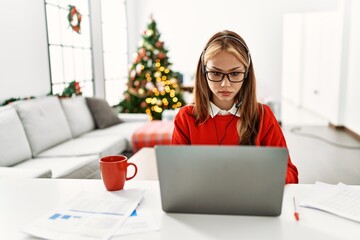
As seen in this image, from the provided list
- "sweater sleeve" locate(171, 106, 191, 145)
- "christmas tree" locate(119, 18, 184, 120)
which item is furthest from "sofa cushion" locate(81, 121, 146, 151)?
"sweater sleeve" locate(171, 106, 191, 145)

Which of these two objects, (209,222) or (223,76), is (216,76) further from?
(209,222)

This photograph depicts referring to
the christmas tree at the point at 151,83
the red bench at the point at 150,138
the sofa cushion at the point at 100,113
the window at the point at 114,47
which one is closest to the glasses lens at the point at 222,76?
the red bench at the point at 150,138

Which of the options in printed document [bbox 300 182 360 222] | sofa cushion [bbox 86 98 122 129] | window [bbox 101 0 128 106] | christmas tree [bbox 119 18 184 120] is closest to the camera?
printed document [bbox 300 182 360 222]

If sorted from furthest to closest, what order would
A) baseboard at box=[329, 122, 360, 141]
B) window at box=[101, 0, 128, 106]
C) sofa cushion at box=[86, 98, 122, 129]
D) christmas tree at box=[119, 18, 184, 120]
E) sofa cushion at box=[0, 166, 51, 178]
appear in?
window at box=[101, 0, 128, 106] → christmas tree at box=[119, 18, 184, 120] → baseboard at box=[329, 122, 360, 141] → sofa cushion at box=[86, 98, 122, 129] → sofa cushion at box=[0, 166, 51, 178]

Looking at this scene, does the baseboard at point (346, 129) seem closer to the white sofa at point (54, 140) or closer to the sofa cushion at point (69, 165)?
the white sofa at point (54, 140)

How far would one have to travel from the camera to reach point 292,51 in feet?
25.0

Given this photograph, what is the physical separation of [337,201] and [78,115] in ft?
10.6

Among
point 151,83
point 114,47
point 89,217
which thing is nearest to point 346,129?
point 151,83

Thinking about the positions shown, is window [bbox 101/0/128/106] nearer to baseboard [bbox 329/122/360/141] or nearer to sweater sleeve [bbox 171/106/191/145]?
baseboard [bbox 329/122/360/141]

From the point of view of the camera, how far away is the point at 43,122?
3.18 metres

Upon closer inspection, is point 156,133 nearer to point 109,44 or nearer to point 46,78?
point 46,78

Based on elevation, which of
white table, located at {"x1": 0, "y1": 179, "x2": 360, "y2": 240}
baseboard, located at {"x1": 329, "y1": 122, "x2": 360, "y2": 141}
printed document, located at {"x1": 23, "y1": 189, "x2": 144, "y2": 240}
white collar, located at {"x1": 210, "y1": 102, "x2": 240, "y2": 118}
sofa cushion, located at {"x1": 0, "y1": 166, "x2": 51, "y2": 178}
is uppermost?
white collar, located at {"x1": 210, "y1": 102, "x2": 240, "y2": 118}

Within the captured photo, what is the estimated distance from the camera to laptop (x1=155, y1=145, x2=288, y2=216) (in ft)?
2.81

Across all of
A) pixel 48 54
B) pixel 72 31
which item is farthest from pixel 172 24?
pixel 48 54
